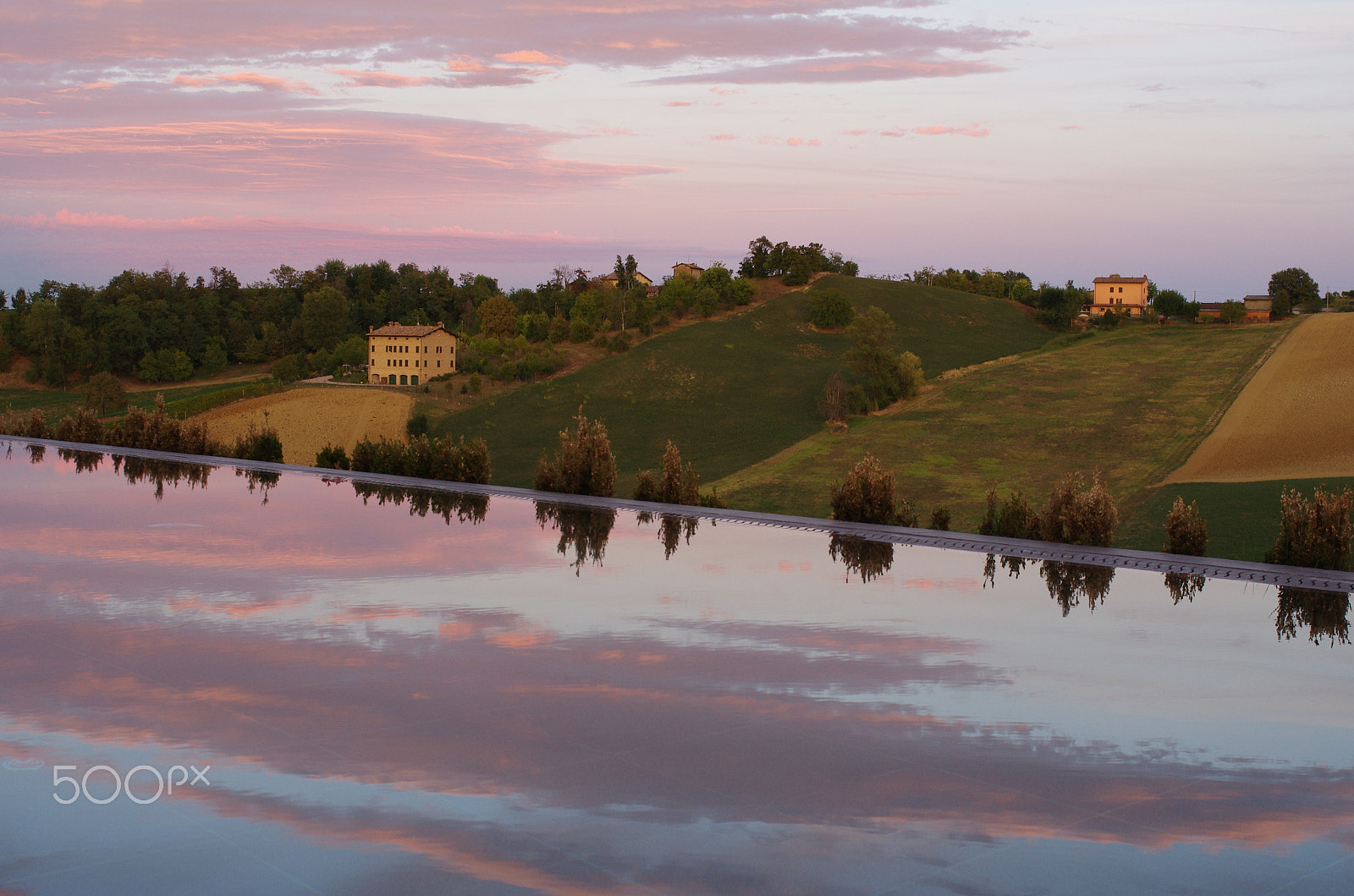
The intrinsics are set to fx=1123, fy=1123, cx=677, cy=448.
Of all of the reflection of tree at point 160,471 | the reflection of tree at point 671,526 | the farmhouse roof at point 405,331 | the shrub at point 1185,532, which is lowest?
the reflection of tree at point 160,471

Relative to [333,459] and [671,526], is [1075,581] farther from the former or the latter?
[333,459]

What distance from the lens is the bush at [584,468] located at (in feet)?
38.1

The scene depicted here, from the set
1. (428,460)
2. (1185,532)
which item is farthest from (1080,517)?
(428,460)

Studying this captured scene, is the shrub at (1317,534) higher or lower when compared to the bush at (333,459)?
higher

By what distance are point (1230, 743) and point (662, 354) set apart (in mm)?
59773

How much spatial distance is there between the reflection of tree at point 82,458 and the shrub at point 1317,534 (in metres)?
12.2

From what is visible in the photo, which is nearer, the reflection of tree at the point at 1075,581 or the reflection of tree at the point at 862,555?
the reflection of tree at the point at 1075,581

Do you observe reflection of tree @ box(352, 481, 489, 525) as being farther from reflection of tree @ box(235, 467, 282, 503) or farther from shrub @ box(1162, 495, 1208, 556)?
shrub @ box(1162, 495, 1208, 556)

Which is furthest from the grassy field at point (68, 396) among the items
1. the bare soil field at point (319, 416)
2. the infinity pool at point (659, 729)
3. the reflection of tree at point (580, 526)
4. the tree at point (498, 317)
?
the infinity pool at point (659, 729)

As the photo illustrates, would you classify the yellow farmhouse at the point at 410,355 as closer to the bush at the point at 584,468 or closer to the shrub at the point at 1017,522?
the bush at the point at 584,468

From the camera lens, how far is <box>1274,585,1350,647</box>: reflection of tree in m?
5.61

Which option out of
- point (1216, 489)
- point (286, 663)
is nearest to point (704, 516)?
point (286, 663)

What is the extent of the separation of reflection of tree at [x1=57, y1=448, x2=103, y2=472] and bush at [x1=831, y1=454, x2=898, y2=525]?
8.81m

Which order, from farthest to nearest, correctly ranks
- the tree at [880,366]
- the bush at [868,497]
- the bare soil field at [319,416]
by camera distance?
1. the bare soil field at [319,416]
2. the tree at [880,366]
3. the bush at [868,497]
